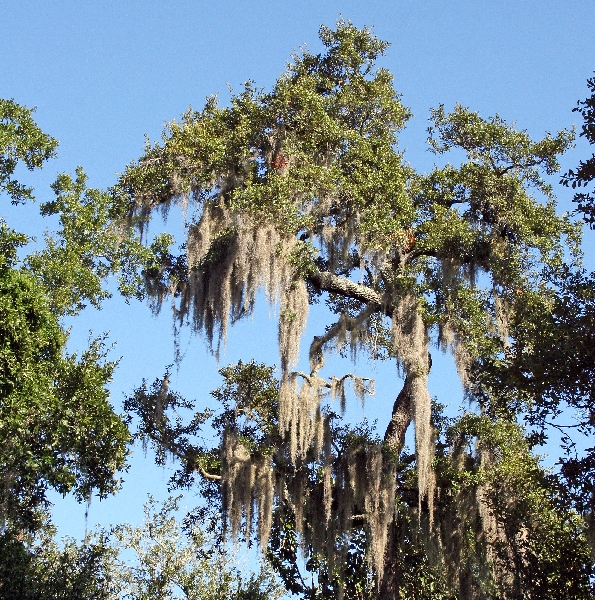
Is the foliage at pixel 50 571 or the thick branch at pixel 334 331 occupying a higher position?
the thick branch at pixel 334 331

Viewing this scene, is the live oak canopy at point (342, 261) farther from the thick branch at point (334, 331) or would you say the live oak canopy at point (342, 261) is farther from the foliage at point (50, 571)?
the foliage at point (50, 571)

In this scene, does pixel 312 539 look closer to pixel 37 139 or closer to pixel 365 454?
pixel 365 454

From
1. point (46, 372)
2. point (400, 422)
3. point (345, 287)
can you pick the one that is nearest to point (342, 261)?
point (345, 287)

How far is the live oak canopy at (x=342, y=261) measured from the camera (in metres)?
16.5

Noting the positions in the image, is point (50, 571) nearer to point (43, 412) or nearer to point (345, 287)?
point (43, 412)

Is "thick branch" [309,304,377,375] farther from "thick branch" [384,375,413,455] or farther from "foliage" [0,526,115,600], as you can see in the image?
"foliage" [0,526,115,600]

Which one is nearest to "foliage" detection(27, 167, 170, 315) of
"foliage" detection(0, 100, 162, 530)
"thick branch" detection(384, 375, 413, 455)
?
"foliage" detection(0, 100, 162, 530)

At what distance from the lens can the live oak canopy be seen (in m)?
16.5

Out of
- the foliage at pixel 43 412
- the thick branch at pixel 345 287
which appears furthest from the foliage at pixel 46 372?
the thick branch at pixel 345 287

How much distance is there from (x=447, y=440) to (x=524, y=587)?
3.20 m

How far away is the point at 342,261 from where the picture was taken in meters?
18.1

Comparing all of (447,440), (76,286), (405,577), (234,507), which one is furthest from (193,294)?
(405,577)

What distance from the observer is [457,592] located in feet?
55.7

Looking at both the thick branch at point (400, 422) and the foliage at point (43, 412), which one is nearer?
the foliage at point (43, 412)
